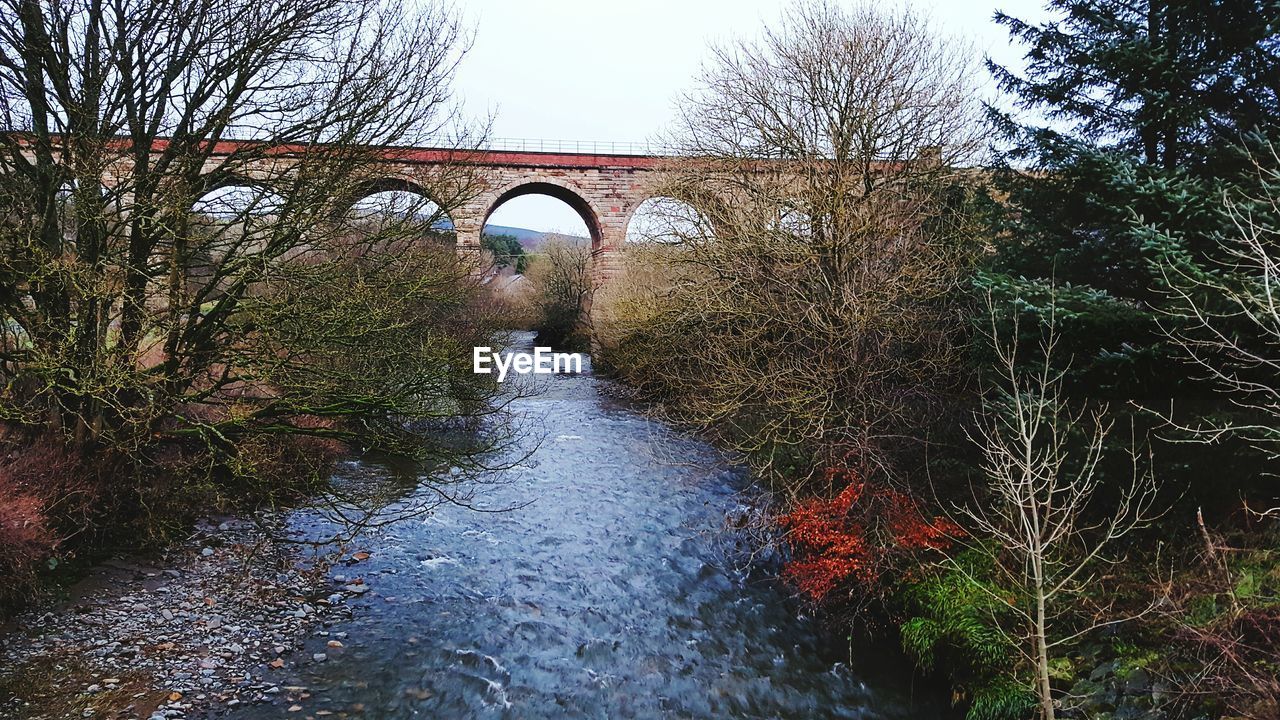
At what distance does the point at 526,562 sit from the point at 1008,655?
224 inches

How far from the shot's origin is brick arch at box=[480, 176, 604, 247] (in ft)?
93.5

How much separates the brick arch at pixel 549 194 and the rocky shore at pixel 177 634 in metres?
21.0

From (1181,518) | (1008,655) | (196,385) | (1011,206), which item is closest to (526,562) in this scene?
(196,385)

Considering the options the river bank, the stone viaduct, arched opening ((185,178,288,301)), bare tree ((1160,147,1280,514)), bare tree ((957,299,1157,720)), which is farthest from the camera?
the stone viaduct

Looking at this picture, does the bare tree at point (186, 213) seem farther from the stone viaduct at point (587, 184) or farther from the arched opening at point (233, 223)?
the stone viaduct at point (587, 184)

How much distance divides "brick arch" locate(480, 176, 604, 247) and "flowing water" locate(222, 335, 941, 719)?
60.0ft

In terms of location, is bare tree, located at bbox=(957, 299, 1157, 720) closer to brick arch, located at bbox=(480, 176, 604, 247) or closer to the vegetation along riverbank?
the vegetation along riverbank

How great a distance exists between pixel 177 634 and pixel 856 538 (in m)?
7.01

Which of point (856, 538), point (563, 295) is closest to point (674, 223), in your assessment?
point (856, 538)

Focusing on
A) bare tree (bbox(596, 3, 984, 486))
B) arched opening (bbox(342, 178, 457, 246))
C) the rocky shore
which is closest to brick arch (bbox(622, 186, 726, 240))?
bare tree (bbox(596, 3, 984, 486))

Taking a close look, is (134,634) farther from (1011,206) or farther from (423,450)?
(1011,206)

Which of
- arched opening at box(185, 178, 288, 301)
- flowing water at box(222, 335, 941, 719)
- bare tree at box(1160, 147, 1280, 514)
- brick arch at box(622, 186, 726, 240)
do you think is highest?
brick arch at box(622, 186, 726, 240)

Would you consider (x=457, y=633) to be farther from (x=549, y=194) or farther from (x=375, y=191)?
(x=549, y=194)

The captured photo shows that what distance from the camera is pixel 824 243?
33.1 feet
